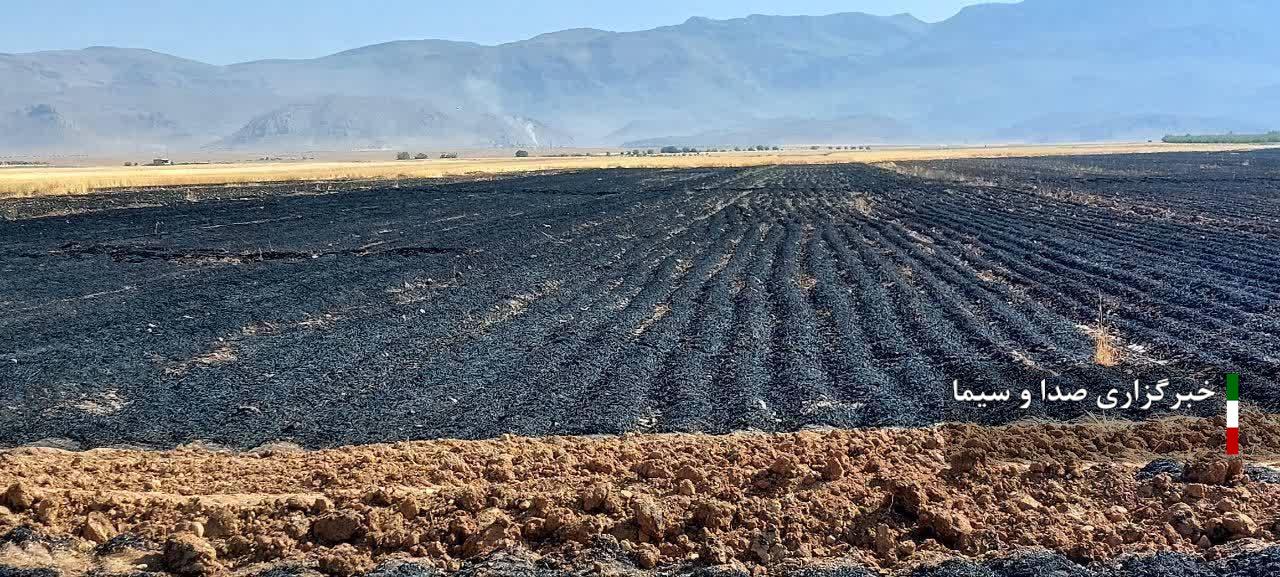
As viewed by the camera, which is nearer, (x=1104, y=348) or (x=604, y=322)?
(x=1104, y=348)

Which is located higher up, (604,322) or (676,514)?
(604,322)

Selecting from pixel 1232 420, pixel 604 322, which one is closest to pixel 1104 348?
pixel 1232 420

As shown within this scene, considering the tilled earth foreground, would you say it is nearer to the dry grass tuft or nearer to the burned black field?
the burned black field

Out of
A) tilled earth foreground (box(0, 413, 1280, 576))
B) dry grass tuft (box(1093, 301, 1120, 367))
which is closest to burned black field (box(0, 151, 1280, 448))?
dry grass tuft (box(1093, 301, 1120, 367))

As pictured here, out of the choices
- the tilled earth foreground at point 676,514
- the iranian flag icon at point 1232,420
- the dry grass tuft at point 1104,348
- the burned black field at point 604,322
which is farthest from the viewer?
the dry grass tuft at point 1104,348

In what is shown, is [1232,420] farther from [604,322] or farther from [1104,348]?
[604,322]

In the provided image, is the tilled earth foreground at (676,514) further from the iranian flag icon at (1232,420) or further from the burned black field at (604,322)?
the burned black field at (604,322)

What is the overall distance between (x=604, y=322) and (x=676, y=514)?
Answer: 243 inches

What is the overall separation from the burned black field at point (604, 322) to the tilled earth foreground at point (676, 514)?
3.58 feet

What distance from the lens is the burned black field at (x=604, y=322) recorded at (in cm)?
782

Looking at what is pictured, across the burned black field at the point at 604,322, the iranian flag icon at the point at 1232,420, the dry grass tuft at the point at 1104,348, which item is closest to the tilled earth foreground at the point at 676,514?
the iranian flag icon at the point at 1232,420

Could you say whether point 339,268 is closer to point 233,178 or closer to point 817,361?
point 817,361

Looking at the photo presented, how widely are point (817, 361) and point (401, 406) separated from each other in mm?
3707

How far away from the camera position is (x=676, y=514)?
16.9 ft
